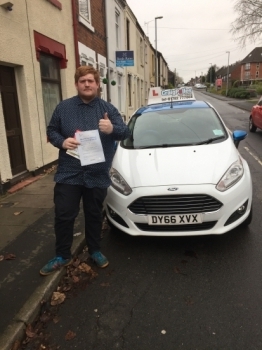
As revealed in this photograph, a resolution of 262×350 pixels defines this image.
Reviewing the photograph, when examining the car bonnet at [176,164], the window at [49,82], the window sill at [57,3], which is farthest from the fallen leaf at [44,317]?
the window sill at [57,3]

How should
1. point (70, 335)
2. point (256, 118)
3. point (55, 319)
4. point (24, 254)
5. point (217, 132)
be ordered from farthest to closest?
point (256, 118) < point (217, 132) < point (24, 254) < point (55, 319) < point (70, 335)

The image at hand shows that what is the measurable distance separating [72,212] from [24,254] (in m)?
0.92

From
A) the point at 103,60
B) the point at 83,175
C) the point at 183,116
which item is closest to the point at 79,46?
the point at 103,60

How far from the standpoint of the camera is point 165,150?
3842 millimetres

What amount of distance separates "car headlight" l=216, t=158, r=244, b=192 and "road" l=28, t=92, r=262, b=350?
0.76 meters

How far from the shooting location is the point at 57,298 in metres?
2.77

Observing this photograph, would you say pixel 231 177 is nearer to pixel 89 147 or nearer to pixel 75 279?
pixel 89 147

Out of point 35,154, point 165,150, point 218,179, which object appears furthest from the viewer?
point 35,154

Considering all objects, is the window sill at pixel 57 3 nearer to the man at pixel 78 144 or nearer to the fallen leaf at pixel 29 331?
the man at pixel 78 144

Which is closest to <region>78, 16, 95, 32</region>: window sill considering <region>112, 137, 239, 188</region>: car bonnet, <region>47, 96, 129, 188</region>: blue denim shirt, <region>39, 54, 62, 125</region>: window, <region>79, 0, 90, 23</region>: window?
<region>79, 0, 90, 23</region>: window

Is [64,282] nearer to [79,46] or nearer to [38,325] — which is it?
[38,325]

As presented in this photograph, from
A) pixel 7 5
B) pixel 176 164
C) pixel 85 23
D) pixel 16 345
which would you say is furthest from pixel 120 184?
pixel 85 23

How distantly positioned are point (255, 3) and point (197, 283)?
1271 inches

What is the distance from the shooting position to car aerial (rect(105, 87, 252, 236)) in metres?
3.13
